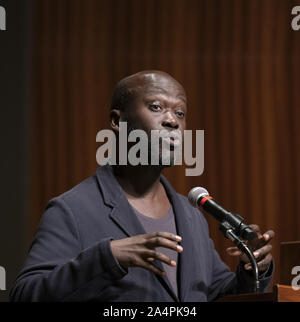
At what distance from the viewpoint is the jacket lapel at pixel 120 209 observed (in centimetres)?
166

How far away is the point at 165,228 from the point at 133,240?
406 millimetres

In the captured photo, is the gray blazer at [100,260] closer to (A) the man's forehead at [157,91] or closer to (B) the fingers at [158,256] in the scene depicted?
(B) the fingers at [158,256]

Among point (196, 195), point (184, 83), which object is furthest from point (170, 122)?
point (184, 83)

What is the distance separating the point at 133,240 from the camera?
139 cm

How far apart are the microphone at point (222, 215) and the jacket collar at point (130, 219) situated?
0.19 meters

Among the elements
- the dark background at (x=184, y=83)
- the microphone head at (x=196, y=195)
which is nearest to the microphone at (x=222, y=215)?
the microphone head at (x=196, y=195)

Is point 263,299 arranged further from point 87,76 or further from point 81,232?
point 87,76

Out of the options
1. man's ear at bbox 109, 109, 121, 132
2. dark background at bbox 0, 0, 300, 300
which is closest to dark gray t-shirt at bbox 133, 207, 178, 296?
man's ear at bbox 109, 109, 121, 132

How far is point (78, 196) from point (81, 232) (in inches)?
4.9

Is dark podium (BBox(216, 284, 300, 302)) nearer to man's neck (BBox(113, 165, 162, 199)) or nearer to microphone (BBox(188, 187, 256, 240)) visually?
microphone (BBox(188, 187, 256, 240))

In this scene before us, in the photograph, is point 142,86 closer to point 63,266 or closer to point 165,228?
point 165,228
